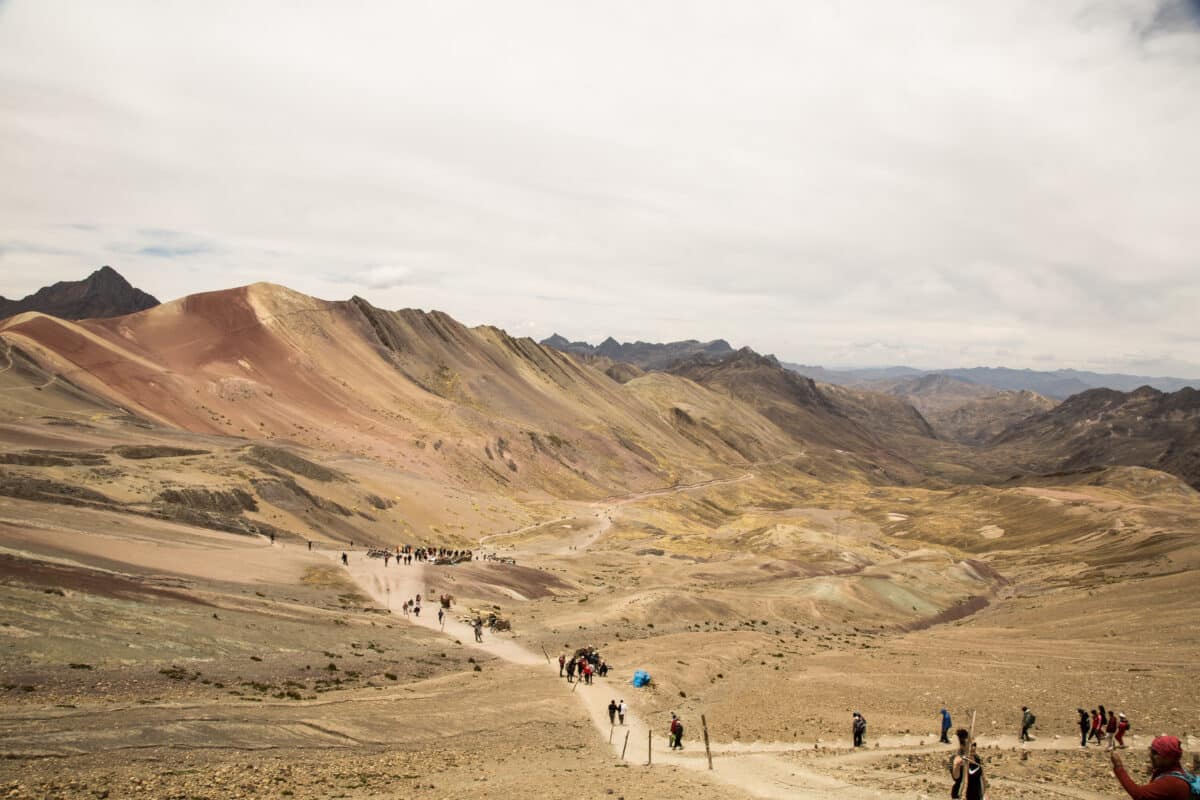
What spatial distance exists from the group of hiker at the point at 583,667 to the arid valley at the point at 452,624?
112 cm

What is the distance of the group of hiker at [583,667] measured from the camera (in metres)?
38.5

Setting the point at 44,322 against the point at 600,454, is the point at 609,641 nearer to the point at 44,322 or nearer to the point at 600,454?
the point at 44,322

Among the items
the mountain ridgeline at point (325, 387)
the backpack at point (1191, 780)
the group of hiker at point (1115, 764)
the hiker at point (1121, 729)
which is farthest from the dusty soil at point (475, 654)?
the mountain ridgeline at point (325, 387)

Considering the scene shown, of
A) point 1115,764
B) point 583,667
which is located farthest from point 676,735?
point 1115,764

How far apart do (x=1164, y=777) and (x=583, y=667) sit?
106 ft

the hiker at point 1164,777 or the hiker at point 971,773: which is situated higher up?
the hiker at point 1164,777

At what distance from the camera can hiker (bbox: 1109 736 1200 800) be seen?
28.1ft

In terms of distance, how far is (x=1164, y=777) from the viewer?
8727 mm

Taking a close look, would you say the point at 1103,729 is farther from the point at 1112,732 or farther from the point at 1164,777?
the point at 1164,777

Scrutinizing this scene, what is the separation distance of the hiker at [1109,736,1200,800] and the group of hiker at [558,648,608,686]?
3187 cm

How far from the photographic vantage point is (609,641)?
50469mm

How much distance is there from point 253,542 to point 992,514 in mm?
151434

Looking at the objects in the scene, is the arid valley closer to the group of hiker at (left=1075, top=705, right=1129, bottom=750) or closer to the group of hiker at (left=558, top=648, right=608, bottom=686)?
the group of hiker at (left=1075, top=705, right=1129, bottom=750)

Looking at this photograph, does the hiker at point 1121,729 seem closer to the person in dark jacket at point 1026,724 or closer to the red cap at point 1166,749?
the person in dark jacket at point 1026,724
